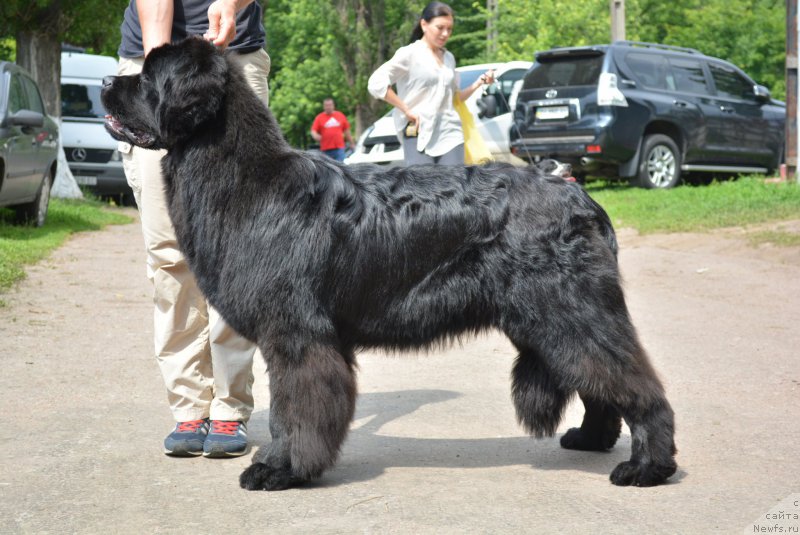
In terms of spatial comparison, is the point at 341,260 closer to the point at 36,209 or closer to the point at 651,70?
the point at 36,209

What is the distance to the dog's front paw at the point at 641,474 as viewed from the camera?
4.21m

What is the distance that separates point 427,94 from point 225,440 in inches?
148

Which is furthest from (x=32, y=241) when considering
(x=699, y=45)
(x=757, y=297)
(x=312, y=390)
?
(x=699, y=45)

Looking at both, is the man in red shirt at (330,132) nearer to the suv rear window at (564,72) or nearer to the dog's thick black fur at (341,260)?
the suv rear window at (564,72)

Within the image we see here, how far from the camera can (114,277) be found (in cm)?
1048

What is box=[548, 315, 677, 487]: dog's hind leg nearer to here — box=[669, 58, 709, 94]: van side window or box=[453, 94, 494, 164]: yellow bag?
box=[453, 94, 494, 164]: yellow bag

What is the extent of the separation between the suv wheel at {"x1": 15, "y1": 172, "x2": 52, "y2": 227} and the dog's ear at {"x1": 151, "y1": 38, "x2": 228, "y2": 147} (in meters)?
10.1

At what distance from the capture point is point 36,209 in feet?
44.9

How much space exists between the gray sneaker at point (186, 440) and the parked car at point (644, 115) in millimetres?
12136

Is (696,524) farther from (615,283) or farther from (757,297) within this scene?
(757,297)

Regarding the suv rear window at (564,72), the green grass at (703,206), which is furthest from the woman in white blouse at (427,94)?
the suv rear window at (564,72)

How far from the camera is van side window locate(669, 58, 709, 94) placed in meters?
17.8

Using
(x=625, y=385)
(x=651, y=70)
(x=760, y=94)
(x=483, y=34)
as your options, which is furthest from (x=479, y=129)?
(x=483, y=34)

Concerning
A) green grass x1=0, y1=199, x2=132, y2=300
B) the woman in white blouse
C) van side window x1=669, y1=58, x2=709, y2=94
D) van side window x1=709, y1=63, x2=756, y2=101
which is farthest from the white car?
the woman in white blouse
